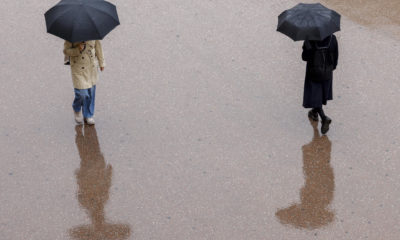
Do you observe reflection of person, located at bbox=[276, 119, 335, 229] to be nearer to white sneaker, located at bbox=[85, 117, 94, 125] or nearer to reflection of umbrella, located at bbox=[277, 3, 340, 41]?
reflection of umbrella, located at bbox=[277, 3, 340, 41]

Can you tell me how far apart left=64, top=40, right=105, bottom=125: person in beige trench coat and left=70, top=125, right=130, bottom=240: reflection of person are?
47cm

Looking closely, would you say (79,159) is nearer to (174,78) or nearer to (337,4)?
(174,78)

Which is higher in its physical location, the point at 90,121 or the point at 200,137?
the point at 90,121

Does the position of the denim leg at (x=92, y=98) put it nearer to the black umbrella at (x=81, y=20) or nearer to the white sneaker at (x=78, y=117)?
the white sneaker at (x=78, y=117)

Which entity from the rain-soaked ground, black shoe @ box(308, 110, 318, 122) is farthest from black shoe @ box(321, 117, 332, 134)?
black shoe @ box(308, 110, 318, 122)

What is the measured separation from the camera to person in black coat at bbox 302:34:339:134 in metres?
7.88

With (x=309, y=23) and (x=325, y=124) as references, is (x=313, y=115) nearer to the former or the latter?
(x=325, y=124)

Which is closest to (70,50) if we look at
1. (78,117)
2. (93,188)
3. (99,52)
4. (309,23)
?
(99,52)

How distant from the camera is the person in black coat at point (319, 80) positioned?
310 inches

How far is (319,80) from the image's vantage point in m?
8.14

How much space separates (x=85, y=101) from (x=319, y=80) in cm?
288

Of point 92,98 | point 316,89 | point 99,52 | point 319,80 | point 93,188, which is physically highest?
point 99,52

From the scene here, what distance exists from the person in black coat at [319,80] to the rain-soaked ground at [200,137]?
34 centimetres

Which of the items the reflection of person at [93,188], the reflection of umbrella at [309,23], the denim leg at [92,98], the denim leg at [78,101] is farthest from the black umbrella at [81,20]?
the reflection of umbrella at [309,23]
